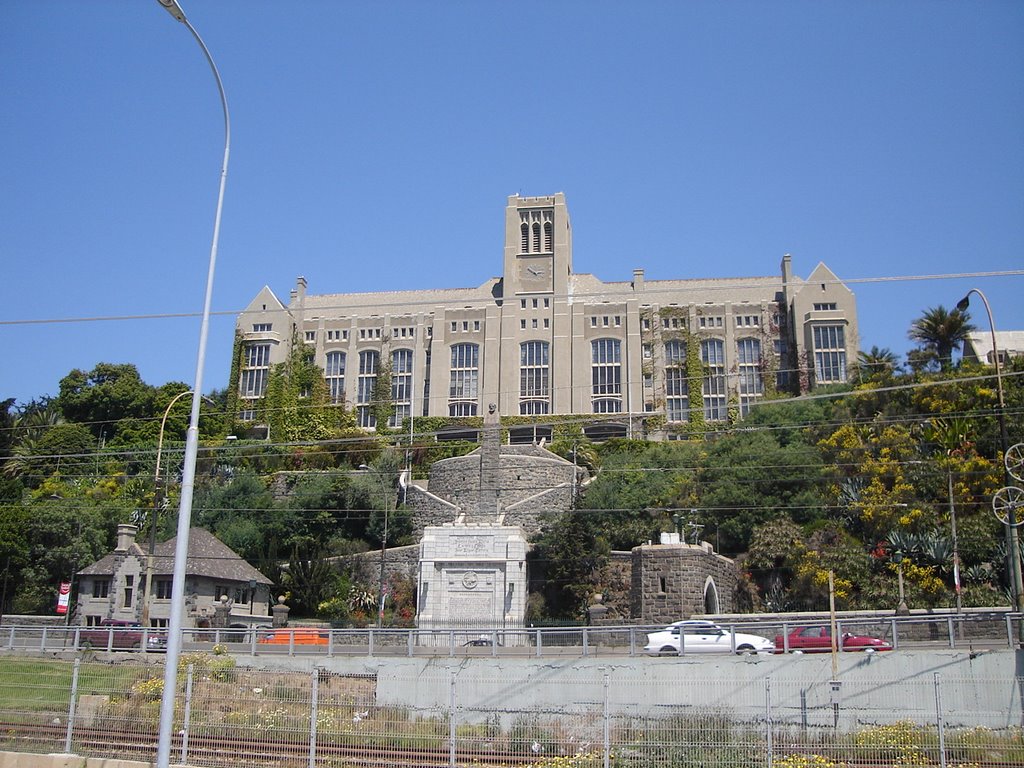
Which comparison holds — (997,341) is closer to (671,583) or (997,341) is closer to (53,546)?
(671,583)

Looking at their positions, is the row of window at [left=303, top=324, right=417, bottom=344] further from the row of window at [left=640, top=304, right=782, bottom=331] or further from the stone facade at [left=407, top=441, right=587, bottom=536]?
the stone facade at [left=407, top=441, right=587, bottom=536]

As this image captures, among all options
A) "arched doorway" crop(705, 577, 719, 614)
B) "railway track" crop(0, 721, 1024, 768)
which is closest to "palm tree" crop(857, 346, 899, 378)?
"arched doorway" crop(705, 577, 719, 614)

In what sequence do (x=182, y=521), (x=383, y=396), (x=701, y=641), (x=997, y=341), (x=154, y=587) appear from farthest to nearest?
(x=383, y=396) < (x=997, y=341) < (x=154, y=587) < (x=701, y=641) < (x=182, y=521)

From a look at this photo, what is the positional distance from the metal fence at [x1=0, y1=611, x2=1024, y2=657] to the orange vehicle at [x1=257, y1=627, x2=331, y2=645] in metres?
0.03

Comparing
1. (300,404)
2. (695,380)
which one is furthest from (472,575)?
(300,404)

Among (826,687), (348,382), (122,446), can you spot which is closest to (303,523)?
(122,446)

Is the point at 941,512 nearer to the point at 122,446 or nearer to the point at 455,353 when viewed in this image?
the point at 455,353

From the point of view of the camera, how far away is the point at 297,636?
32.2m

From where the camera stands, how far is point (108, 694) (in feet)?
62.9

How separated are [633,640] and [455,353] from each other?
205ft

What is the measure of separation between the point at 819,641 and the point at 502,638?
12800 millimetres

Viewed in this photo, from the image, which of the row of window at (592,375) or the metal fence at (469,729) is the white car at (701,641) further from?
the row of window at (592,375)

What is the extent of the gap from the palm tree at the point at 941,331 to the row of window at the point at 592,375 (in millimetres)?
12828

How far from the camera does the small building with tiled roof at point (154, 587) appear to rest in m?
42.8
